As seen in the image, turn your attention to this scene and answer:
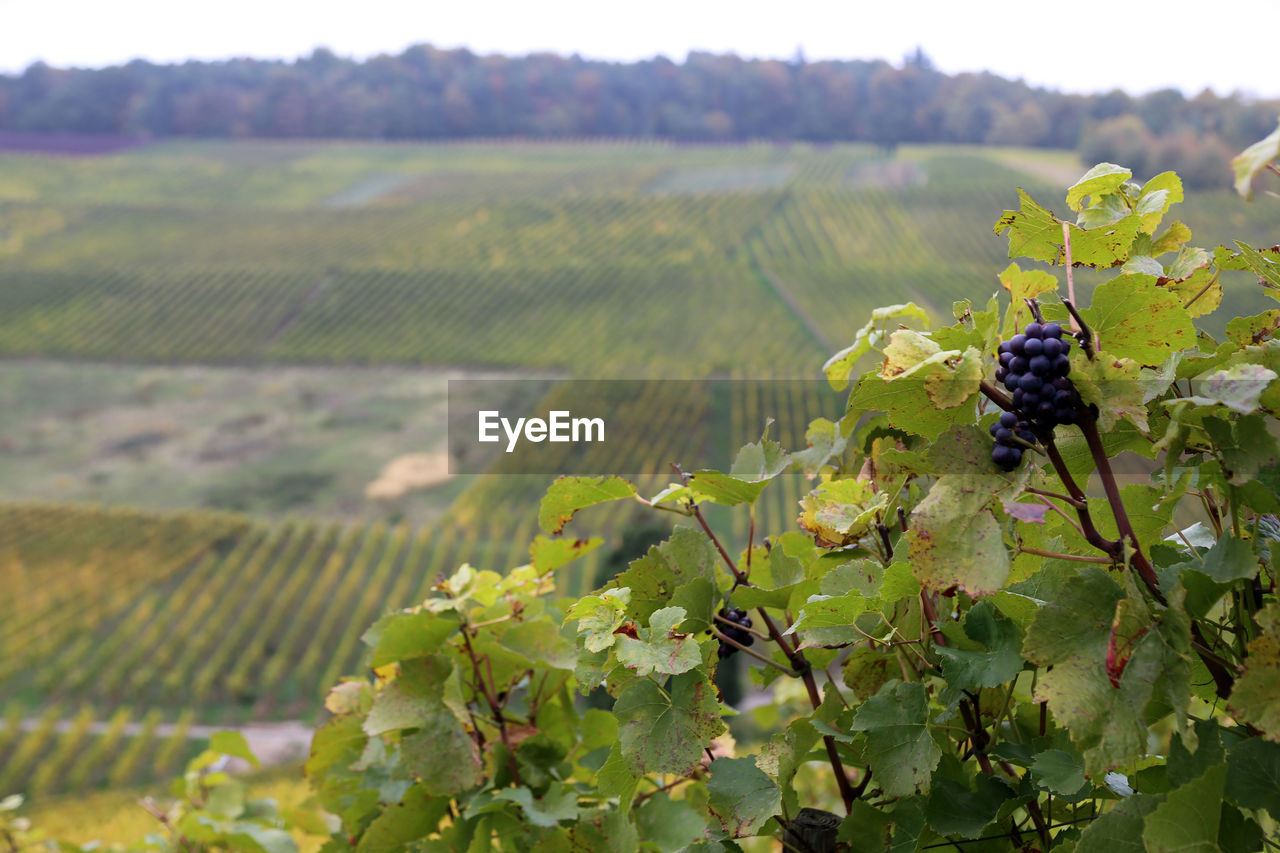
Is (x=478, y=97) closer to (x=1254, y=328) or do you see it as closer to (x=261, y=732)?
(x=261, y=732)

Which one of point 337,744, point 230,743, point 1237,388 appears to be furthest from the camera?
point 230,743

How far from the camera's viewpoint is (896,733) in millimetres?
818

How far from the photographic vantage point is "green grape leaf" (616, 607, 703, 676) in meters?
0.79

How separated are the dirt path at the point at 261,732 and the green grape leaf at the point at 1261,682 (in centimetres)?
1903

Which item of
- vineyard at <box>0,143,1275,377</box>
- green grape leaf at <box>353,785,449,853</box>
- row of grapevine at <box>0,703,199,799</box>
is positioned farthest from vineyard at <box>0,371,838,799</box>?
green grape leaf at <box>353,785,449,853</box>

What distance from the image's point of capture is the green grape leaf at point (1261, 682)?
62cm

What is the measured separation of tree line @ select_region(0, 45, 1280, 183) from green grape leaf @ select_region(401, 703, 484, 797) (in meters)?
71.5

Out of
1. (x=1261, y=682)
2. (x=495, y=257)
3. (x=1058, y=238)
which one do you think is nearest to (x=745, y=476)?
(x=1058, y=238)

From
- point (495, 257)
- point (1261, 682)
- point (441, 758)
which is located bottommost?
point (495, 257)

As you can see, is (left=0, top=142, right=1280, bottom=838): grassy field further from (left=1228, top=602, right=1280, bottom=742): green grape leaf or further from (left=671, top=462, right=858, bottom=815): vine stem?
(left=1228, top=602, right=1280, bottom=742): green grape leaf

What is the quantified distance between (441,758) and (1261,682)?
817 mm

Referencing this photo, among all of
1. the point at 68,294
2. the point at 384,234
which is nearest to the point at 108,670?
the point at 68,294

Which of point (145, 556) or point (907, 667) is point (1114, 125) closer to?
point (145, 556)

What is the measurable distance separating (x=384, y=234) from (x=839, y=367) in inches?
2321
